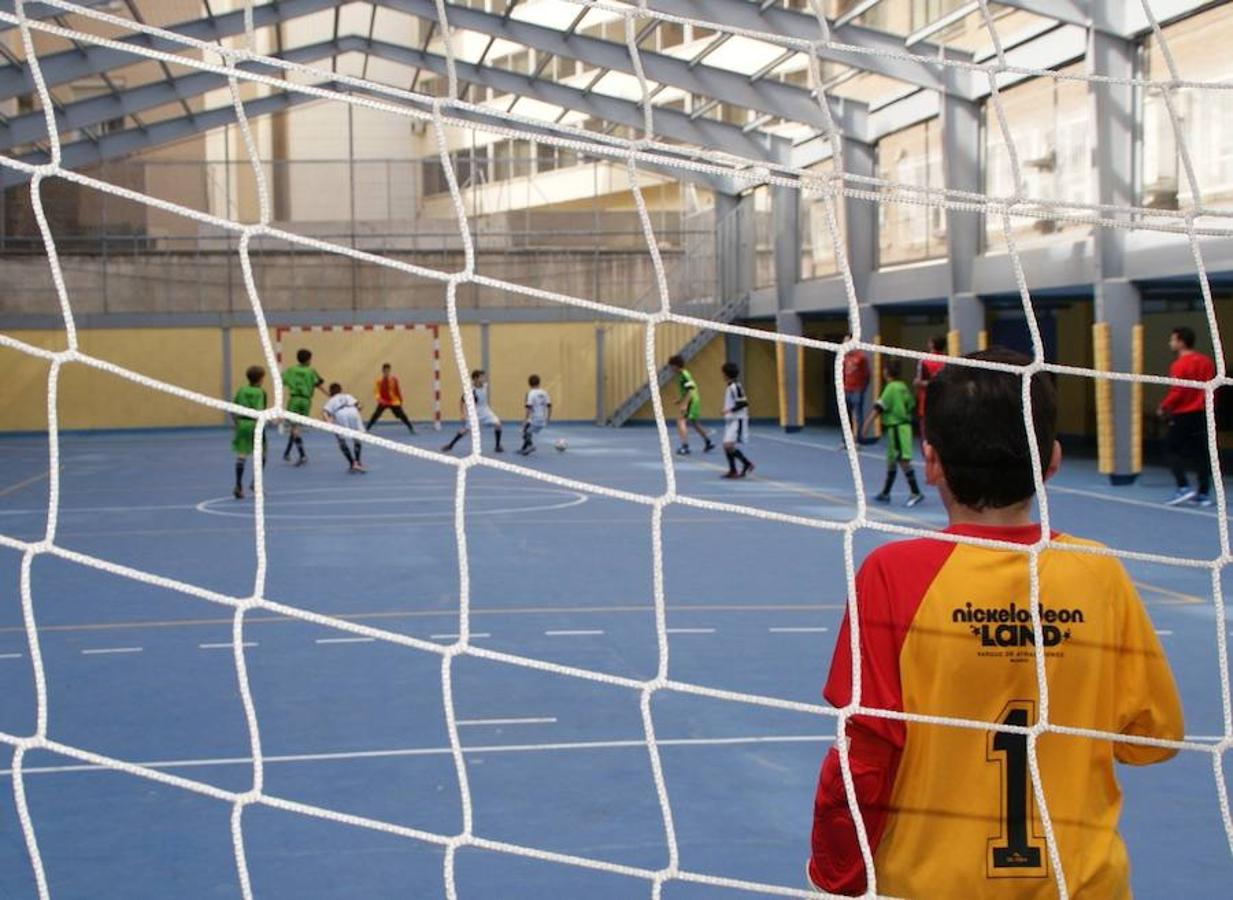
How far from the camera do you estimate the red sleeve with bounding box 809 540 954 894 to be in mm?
2059

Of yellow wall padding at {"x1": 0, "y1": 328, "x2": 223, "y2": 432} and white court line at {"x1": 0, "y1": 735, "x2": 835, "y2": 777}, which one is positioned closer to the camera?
white court line at {"x1": 0, "y1": 735, "x2": 835, "y2": 777}

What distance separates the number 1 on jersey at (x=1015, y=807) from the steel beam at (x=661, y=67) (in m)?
19.4

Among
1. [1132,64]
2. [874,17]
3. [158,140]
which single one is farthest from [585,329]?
[1132,64]

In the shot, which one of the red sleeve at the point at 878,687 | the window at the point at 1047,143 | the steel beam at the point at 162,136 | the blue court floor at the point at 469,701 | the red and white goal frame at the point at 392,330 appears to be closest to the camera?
the red sleeve at the point at 878,687

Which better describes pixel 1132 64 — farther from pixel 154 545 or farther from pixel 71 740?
pixel 71 740

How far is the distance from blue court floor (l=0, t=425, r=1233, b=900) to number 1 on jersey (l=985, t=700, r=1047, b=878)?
7.09 ft

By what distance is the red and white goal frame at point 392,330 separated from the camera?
2919 centimetres

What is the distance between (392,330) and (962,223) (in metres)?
14.3

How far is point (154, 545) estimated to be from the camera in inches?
454

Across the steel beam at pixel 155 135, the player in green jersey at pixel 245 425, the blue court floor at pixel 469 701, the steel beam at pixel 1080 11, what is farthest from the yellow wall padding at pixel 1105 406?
the steel beam at pixel 155 135

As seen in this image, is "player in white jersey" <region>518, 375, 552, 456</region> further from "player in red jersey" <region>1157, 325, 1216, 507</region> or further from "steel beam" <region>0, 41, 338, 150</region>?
"player in red jersey" <region>1157, 325, 1216, 507</region>

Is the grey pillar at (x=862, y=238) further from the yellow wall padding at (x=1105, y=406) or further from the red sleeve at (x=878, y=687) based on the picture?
the red sleeve at (x=878, y=687)

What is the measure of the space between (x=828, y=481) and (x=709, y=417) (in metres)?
14.0

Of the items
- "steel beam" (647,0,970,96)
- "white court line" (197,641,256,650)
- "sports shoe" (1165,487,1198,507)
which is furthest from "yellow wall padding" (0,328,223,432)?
"white court line" (197,641,256,650)
